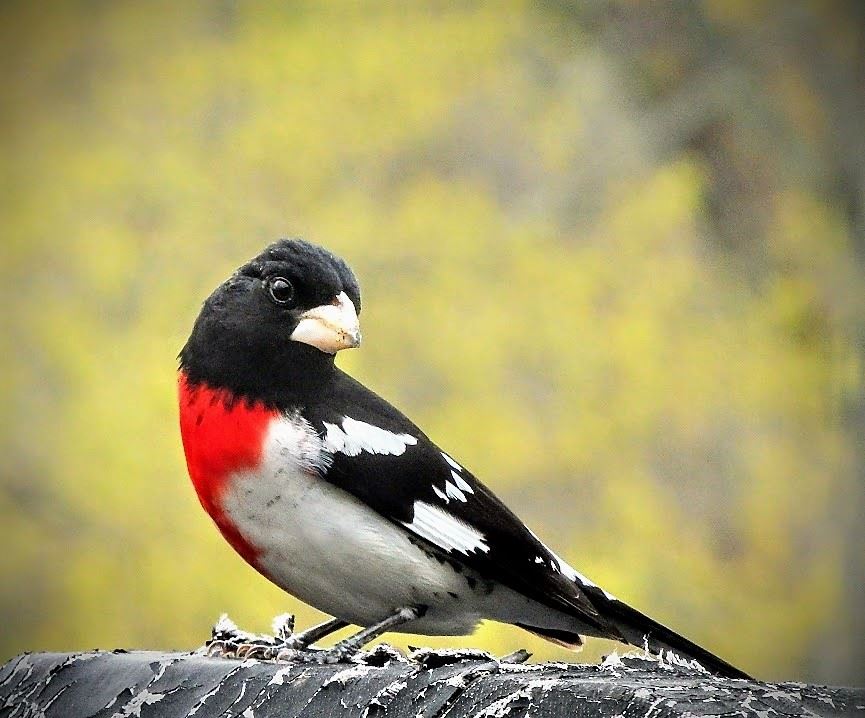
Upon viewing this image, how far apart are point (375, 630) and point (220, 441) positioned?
231mm

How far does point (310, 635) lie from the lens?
42.5 inches

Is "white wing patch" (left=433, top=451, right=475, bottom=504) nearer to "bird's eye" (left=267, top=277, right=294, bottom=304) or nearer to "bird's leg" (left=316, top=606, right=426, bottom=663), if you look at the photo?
"bird's leg" (left=316, top=606, right=426, bottom=663)

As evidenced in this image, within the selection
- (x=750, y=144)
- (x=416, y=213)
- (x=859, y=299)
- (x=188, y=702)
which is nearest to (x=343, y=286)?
(x=188, y=702)

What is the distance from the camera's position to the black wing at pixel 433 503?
102 cm

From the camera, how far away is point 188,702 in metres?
0.81

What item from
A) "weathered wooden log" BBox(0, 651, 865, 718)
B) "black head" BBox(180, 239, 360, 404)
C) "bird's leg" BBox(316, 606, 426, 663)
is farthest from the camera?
"black head" BBox(180, 239, 360, 404)

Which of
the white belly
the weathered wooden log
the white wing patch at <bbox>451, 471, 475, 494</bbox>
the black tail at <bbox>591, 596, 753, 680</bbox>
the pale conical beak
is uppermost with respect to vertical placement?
the pale conical beak

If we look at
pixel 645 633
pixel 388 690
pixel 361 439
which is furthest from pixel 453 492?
pixel 388 690

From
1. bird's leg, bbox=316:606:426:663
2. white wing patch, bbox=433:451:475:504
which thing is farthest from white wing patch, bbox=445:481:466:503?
bird's leg, bbox=316:606:426:663

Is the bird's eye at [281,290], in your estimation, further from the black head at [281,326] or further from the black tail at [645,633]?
the black tail at [645,633]

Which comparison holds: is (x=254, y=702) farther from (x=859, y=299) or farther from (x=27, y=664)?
(x=859, y=299)

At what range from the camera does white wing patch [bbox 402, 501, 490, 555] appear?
1.02 m

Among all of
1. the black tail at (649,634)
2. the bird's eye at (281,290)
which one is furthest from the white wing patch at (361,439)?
the black tail at (649,634)

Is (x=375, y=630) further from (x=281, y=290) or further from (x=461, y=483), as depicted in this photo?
(x=281, y=290)
